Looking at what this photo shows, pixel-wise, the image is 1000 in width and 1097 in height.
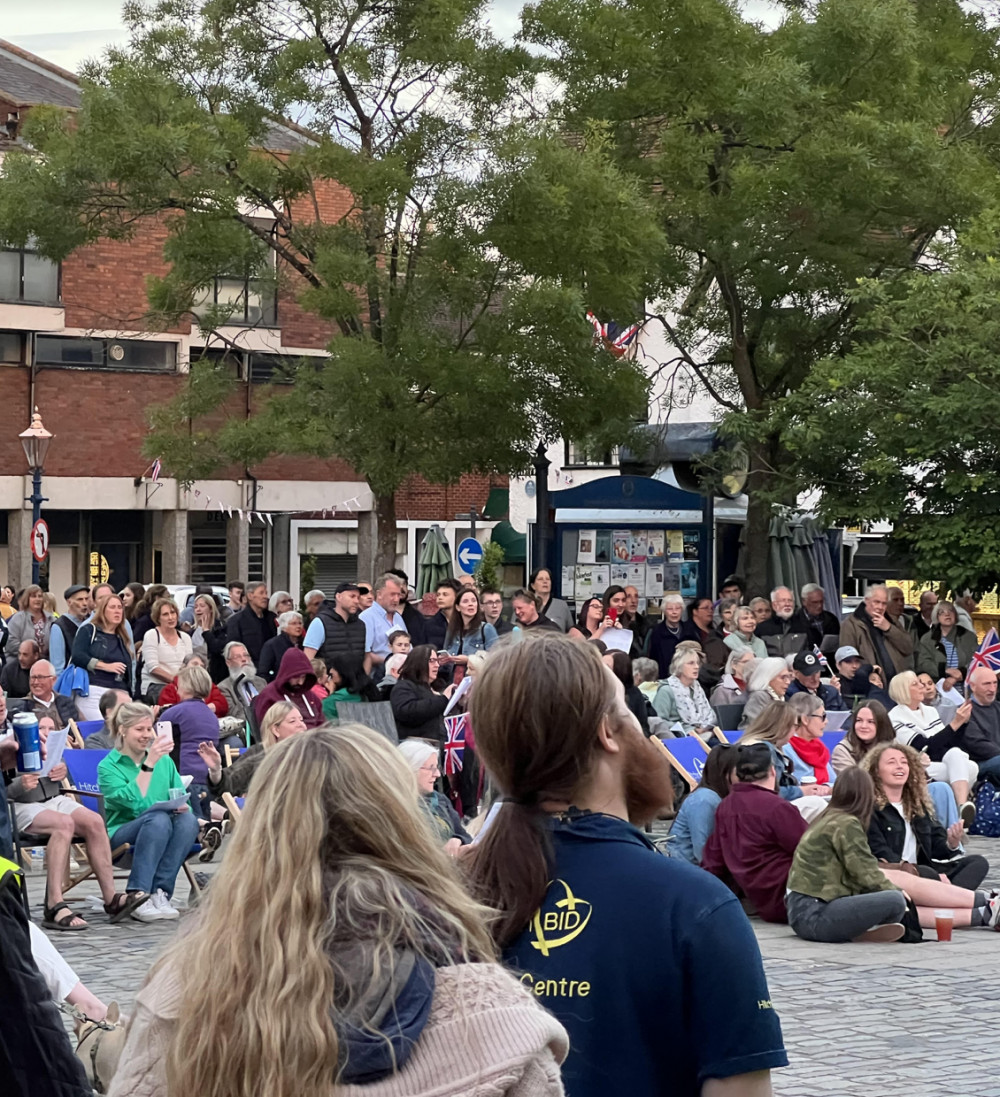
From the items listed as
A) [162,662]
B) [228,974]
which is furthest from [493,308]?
[228,974]

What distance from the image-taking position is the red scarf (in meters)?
13.8

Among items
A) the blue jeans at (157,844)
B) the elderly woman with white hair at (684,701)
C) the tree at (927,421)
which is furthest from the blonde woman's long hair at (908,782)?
the tree at (927,421)

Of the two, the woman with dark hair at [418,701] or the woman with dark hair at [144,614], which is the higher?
the woman with dark hair at [144,614]

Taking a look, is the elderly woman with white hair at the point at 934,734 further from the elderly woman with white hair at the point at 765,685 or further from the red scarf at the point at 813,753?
the red scarf at the point at 813,753

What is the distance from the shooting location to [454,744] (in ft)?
46.7

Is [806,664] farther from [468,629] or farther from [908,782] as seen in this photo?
[908,782]

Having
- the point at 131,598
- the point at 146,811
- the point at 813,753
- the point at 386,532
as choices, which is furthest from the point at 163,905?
the point at 386,532

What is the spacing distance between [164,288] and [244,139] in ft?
8.85

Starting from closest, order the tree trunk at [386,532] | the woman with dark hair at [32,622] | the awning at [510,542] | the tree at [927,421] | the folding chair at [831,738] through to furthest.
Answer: the folding chair at [831,738] → the woman with dark hair at [32,622] → the tree at [927,421] → the tree trunk at [386,532] → the awning at [510,542]

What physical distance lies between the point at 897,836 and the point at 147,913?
4.50 m

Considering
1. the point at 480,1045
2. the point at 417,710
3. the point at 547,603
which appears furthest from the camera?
the point at 547,603

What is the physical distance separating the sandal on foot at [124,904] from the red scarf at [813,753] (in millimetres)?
5238

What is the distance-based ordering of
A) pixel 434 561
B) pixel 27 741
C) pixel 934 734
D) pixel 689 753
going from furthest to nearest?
pixel 434 561
pixel 934 734
pixel 689 753
pixel 27 741

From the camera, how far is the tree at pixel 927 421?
67.6ft
